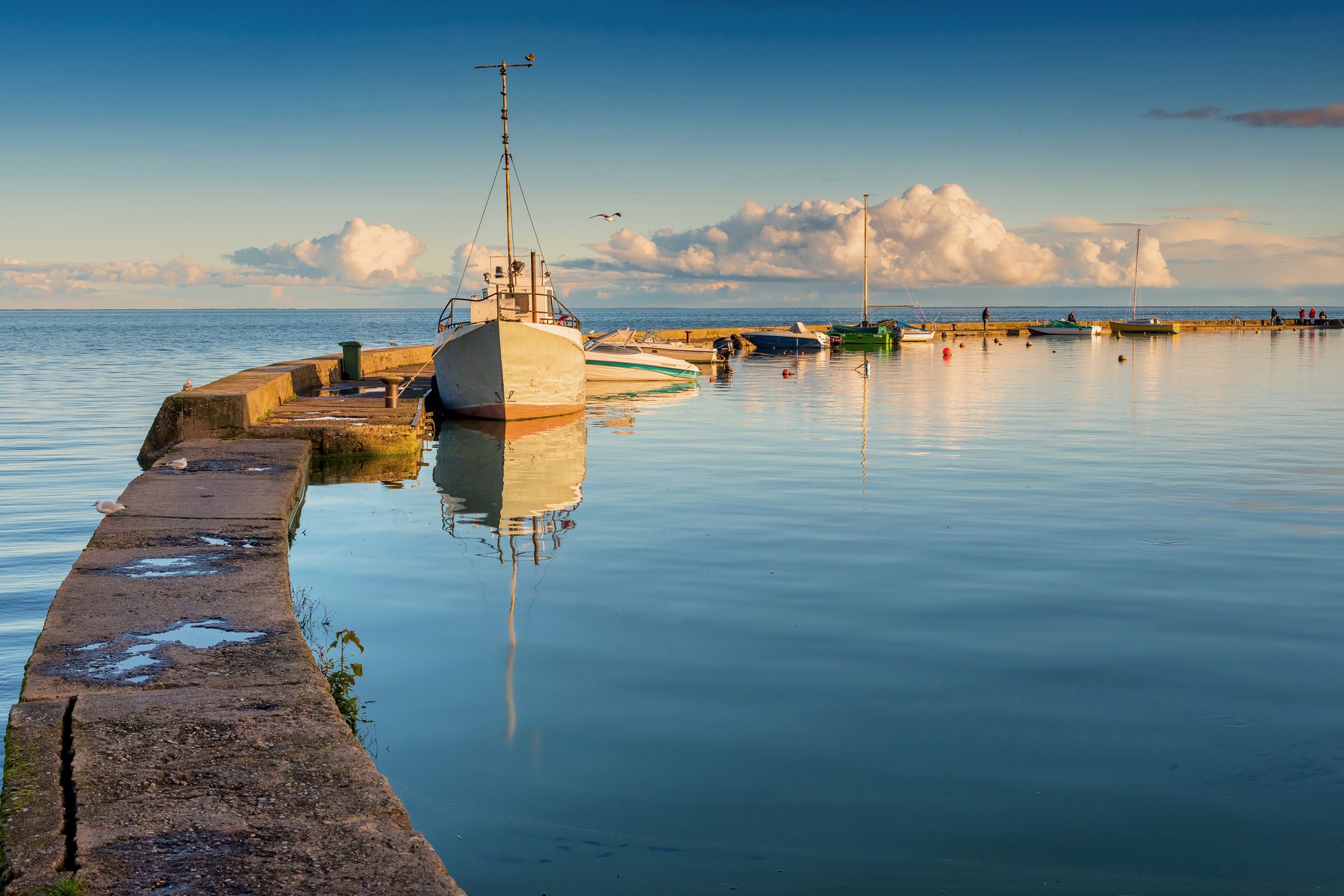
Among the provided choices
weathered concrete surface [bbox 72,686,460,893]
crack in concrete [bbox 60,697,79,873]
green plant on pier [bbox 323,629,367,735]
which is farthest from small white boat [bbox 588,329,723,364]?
crack in concrete [bbox 60,697,79,873]

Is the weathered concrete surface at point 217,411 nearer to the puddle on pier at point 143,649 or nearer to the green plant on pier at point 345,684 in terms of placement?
the green plant on pier at point 345,684

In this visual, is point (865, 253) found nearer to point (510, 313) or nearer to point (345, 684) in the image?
point (510, 313)

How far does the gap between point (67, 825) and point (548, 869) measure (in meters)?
1.86

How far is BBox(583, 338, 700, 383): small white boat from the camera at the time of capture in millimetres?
36875

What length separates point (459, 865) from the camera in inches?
187

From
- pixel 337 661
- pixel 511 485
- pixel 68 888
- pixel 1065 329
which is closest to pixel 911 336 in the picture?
pixel 1065 329

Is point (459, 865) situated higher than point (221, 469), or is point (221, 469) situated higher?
point (221, 469)

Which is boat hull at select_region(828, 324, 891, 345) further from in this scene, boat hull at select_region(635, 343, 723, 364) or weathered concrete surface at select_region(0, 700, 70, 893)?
weathered concrete surface at select_region(0, 700, 70, 893)

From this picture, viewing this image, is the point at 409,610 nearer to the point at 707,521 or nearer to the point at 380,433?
the point at 707,521

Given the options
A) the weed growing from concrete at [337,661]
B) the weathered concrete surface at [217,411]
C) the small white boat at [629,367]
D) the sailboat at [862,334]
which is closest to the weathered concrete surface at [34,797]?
the weed growing from concrete at [337,661]

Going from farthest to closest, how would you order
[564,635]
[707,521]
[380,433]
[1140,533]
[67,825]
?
[380,433] < [707,521] < [1140,533] < [564,635] < [67,825]

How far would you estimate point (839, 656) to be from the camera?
7594 mm

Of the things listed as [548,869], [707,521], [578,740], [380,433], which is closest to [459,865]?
[548,869]

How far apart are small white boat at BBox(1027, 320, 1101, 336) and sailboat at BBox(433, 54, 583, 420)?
56.1 m
